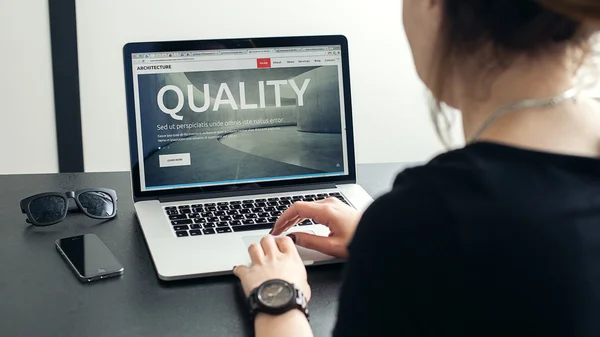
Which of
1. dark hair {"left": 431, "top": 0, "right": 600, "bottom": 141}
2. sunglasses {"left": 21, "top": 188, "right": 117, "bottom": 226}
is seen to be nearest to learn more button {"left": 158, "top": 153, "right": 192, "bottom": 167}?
sunglasses {"left": 21, "top": 188, "right": 117, "bottom": 226}

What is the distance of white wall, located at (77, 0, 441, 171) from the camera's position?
8.23 feet

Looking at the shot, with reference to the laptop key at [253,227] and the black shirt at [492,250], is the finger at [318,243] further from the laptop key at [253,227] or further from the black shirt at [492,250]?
the black shirt at [492,250]

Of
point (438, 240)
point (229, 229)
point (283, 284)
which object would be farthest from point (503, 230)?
point (229, 229)

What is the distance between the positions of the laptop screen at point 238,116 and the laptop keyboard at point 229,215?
0.06 m

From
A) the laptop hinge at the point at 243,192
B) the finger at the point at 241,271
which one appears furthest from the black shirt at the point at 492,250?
the laptop hinge at the point at 243,192

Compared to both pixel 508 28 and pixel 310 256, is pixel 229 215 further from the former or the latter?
pixel 508 28

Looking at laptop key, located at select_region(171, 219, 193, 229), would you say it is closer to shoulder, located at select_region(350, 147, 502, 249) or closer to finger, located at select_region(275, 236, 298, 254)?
finger, located at select_region(275, 236, 298, 254)

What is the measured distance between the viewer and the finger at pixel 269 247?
101 centimetres

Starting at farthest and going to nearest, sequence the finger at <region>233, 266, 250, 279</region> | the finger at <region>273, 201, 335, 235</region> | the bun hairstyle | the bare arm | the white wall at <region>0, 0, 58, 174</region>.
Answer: the white wall at <region>0, 0, 58, 174</region>
the finger at <region>273, 201, 335, 235</region>
the finger at <region>233, 266, 250, 279</region>
the bare arm
the bun hairstyle

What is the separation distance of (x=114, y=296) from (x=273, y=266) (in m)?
0.22

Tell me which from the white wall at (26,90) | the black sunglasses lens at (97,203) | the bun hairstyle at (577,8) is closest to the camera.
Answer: the bun hairstyle at (577,8)

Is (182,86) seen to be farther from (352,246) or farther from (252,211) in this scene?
(352,246)

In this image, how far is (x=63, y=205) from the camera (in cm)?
124

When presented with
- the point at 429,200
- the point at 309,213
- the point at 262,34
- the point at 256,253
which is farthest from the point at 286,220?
the point at 262,34
